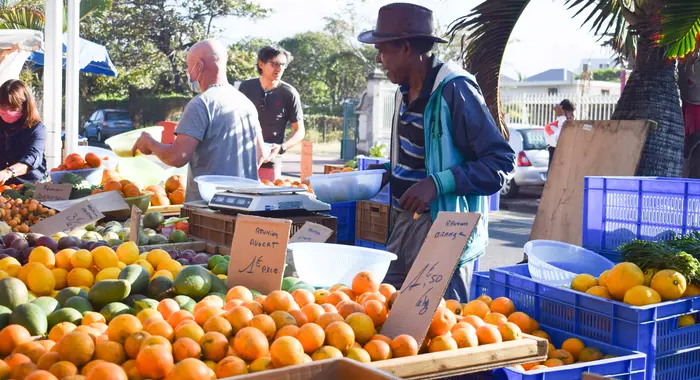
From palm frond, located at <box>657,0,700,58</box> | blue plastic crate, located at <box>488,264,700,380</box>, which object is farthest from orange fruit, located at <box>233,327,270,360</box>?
palm frond, located at <box>657,0,700,58</box>

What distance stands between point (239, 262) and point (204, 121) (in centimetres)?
198

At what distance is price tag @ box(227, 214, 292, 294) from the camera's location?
2.59 meters

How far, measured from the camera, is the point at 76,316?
2355 millimetres

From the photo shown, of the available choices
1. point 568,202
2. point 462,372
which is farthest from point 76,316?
point 568,202

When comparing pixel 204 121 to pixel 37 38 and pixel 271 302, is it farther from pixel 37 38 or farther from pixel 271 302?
pixel 37 38

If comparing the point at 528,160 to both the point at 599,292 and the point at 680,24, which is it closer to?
the point at 680,24

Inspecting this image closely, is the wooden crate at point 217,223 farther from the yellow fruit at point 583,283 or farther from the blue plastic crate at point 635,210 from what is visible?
the blue plastic crate at point 635,210

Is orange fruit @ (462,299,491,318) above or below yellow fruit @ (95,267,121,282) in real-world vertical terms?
below

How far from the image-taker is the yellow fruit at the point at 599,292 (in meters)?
2.93

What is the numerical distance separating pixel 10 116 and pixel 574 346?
502cm

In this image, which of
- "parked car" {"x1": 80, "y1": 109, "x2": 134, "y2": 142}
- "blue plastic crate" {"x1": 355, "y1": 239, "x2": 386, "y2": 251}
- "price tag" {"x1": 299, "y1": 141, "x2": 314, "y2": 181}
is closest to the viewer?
"blue plastic crate" {"x1": 355, "y1": 239, "x2": 386, "y2": 251}

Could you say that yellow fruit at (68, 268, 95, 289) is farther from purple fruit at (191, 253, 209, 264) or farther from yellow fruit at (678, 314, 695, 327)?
yellow fruit at (678, 314, 695, 327)

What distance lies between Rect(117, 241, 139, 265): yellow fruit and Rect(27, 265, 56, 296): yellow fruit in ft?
1.09

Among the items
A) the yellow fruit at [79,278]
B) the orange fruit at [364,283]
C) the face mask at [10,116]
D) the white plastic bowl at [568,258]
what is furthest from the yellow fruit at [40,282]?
the face mask at [10,116]
